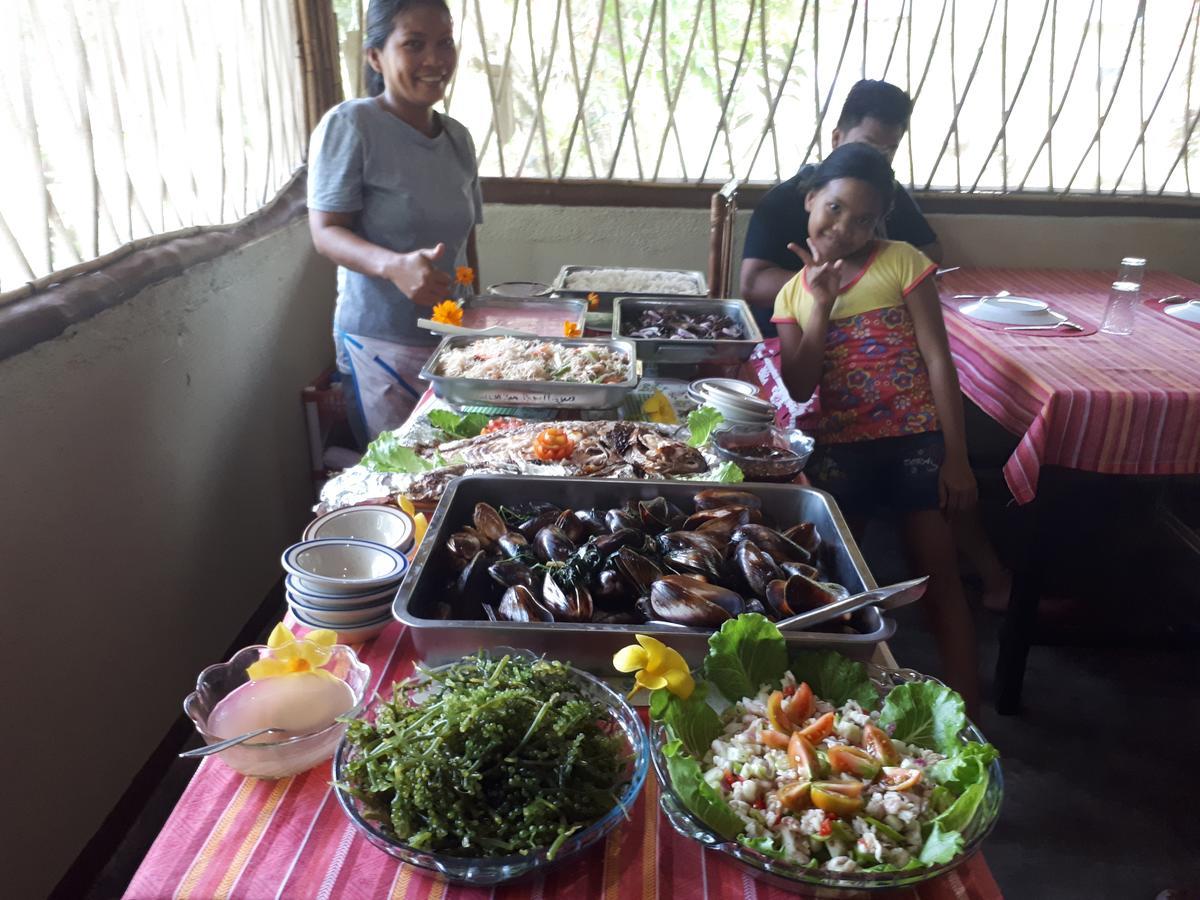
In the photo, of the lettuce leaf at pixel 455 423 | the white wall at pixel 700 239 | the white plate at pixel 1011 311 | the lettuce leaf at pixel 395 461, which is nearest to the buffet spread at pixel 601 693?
the lettuce leaf at pixel 395 461

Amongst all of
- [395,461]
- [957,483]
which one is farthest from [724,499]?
[957,483]

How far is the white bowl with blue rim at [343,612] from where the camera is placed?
0.96m

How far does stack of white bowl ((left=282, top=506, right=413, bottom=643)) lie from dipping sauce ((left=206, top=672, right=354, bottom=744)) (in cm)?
11

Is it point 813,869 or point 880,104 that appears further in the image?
point 880,104

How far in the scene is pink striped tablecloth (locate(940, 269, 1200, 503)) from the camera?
78.2 inches

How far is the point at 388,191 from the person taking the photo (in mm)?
2143

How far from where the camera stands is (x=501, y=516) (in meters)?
1.15

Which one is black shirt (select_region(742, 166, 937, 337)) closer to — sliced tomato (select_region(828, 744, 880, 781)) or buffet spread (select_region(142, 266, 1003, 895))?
buffet spread (select_region(142, 266, 1003, 895))

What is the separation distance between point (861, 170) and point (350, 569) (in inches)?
57.0

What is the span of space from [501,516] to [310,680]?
36cm

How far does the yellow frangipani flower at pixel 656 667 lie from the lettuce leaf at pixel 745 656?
4 centimetres

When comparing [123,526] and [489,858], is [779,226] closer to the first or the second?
[123,526]

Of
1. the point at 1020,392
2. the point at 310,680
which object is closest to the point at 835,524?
the point at 310,680

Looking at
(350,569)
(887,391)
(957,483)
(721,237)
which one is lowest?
(957,483)
